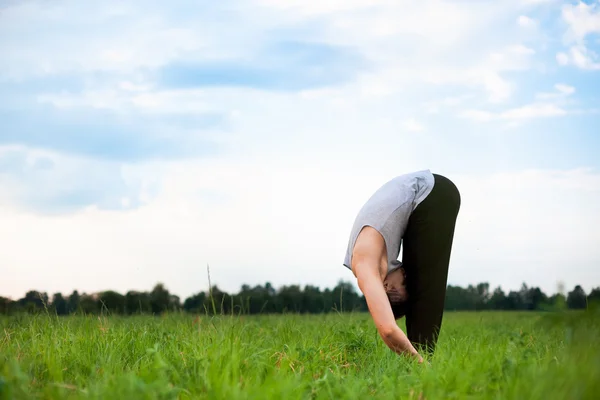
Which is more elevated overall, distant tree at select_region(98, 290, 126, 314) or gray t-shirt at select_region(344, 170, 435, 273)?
gray t-shirt at select_region(344, 170, 435, 273)

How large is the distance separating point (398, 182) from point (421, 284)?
2.68ft

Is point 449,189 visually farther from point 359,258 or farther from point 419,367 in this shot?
point 419,367

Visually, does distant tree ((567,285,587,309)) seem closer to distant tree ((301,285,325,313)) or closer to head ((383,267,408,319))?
head ((383,267,408,319))

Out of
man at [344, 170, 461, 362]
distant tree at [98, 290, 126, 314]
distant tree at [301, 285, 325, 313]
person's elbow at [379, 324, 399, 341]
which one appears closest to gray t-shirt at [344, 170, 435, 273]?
man at [344, 170, 461, 362]

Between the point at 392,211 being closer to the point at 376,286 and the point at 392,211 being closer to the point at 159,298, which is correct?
the point at 376,286

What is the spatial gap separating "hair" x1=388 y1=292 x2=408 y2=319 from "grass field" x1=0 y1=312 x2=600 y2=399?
348 millimetres

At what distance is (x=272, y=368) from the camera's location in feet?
11.6

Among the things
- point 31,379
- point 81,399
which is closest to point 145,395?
point 81,399

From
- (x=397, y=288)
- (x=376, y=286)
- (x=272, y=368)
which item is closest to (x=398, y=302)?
(x=397, y=288)

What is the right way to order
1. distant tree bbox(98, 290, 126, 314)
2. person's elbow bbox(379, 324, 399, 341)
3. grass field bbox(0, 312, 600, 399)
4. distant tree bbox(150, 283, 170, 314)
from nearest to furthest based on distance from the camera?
grass field bbox(0, 312, 600, 399) → person's elbow bbox(379, 324, 399, 341) → distant tree bbox(98, 290, 126, 314) → distant tree bbox(150, 283, 170, 314)

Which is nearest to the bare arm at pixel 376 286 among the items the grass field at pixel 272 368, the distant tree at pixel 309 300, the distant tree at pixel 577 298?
the grass field at pixel 272 368

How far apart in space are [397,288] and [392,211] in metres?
0.69

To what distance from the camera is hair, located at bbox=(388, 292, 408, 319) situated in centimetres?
471

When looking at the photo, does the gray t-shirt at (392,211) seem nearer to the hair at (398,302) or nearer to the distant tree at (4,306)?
the hair at (398,302)
